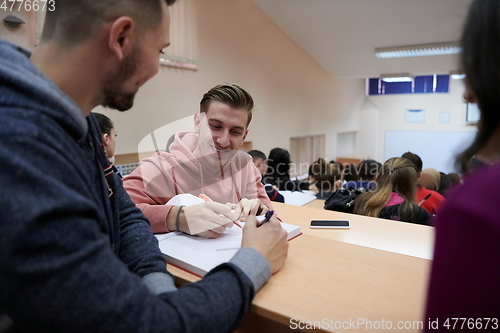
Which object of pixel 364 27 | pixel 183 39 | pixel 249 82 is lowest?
pixel 249 82

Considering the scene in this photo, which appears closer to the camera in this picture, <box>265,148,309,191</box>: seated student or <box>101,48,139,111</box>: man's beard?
<box>101,48,139,111</box>: man's beard

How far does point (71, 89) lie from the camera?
58 centimetres

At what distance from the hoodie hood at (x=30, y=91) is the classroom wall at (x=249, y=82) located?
6.54 feet

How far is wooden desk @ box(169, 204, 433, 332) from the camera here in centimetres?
62

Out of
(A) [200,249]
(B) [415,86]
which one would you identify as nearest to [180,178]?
(A) [200,249]

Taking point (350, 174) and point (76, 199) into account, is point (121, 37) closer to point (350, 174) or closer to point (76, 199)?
point (76, 199)

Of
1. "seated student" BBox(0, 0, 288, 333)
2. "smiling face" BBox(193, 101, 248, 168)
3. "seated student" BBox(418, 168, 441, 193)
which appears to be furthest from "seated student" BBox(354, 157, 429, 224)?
"seated student" BBox(0, 0, 288, 333)

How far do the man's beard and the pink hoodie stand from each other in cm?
57

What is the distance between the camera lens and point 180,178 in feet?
4.38

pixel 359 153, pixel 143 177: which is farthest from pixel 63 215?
pixel 359 153

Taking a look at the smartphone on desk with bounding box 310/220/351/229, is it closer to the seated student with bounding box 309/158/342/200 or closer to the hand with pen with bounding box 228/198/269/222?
the hand with pen with bounding box 228/198/269/222

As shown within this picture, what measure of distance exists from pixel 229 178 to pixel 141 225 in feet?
1.94

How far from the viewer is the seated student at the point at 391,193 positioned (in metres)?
2.04

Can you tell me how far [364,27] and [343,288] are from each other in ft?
16.0
